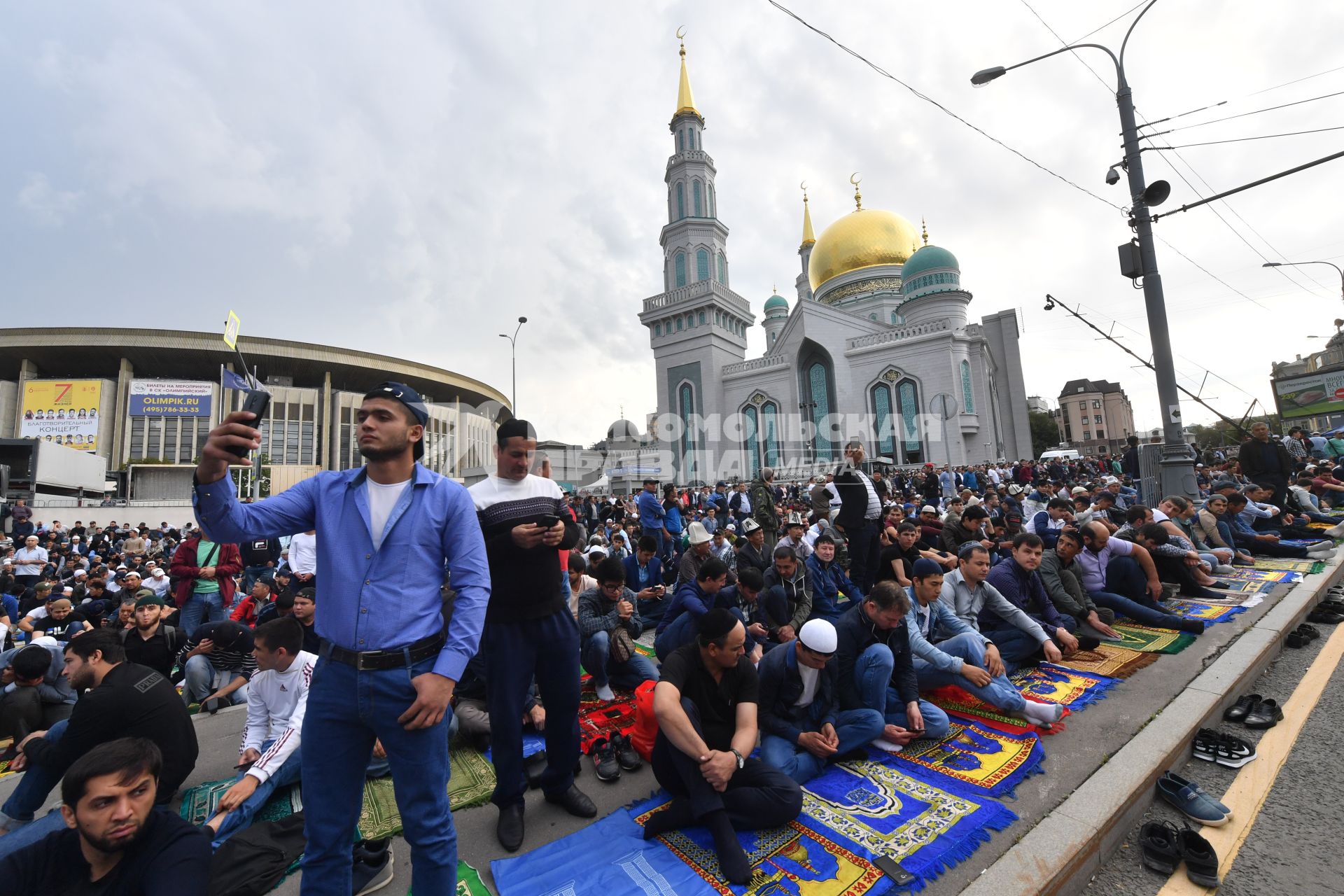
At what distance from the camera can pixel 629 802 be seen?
9.82 ft

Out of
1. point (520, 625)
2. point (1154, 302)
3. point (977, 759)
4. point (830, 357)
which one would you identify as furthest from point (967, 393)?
point (520, 625)

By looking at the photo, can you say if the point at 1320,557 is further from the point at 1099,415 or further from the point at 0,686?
the point at 1099,415

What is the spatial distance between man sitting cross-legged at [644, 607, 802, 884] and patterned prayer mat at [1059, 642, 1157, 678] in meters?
3.16

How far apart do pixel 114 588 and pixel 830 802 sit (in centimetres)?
1085

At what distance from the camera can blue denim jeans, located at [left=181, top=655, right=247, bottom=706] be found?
4641mm

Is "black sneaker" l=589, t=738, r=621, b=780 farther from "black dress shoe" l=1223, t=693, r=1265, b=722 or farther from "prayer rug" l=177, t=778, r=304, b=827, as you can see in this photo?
"black dress shoe" l=1223, t=693, r=1265, b=722

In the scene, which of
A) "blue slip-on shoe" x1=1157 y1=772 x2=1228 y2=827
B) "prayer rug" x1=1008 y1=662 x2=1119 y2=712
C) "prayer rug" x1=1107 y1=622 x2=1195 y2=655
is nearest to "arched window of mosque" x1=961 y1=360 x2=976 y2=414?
"prayer rug" x1=1107 y1=622 x2=1195 y2=655

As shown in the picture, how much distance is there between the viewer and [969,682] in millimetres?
3799

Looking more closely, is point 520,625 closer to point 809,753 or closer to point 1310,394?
point 809,753

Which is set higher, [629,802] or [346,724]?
[346,724]

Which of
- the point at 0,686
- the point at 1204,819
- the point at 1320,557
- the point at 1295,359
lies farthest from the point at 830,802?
the point at 1295,359

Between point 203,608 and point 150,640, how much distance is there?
10.4 feet

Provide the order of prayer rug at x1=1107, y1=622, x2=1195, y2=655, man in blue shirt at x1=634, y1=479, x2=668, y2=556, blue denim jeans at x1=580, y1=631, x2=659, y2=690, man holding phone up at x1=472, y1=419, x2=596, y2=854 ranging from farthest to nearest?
1. man in blue shirt at x1=634, y1=479, x2=668, y2=556
2. prayer rug at x1=1107, y1=622, x2=1195, y2=655
3. blue denim jeans at x1=580, y1=631, x2=659, y2=690
4. man holding phone up at x1=472, y1=419, x2=596, y2=854

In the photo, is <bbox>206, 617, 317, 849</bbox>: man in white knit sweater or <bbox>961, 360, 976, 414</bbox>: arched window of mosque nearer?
<bbox>206, 617, 317, 849</bbox>: man in white knit sweater
